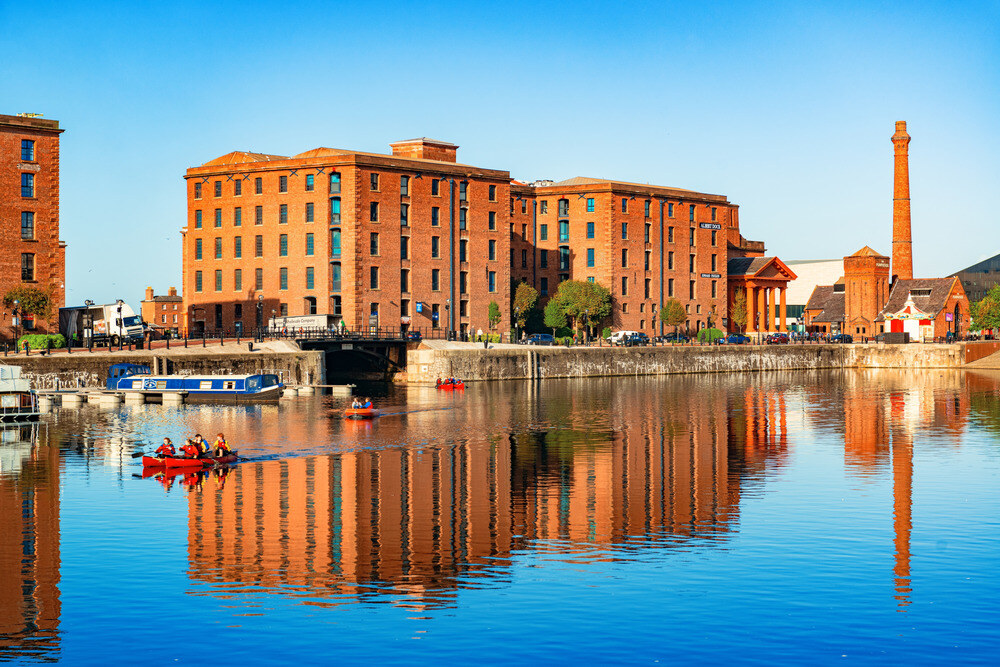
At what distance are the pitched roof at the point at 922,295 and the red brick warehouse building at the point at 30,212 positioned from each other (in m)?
120

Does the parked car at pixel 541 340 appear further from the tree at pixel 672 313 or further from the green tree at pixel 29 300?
the green tree at pixel 29 300

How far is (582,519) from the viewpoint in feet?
131

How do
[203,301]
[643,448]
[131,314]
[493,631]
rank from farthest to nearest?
1. [203,301]
2. [131,314]
3. [643,448]
4. [493,631]

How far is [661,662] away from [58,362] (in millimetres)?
70502

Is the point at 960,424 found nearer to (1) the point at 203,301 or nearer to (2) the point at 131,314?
(2) the point at 131,314

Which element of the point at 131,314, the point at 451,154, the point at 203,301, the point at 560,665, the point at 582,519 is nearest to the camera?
the point at 560,665

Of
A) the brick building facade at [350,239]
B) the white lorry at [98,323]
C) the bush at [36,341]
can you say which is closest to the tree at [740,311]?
the brick building facade at [350,239]

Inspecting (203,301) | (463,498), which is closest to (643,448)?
(463,498)

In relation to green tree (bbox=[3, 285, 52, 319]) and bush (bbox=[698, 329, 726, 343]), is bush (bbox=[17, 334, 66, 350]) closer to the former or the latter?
green tree (bbox=[3, 285, 52, 319])

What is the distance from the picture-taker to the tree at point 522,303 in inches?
5581

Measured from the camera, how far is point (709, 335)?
15912 cm

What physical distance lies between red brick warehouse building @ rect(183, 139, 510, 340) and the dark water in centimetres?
5782

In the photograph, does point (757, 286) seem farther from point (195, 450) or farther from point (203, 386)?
point (195, 450)

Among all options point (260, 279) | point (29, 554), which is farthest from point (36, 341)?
point (29, 554)
